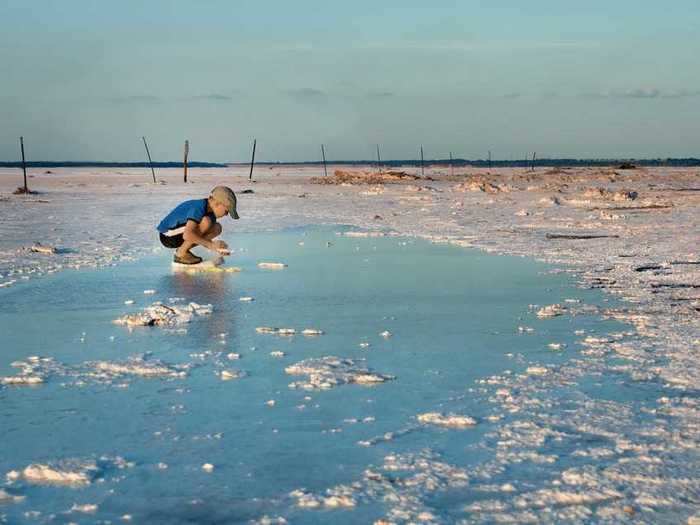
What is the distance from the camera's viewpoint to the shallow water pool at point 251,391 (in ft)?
Answer: 9.89

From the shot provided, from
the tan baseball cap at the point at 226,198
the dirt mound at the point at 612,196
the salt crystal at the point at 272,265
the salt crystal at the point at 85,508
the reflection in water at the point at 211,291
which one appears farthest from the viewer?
the dirt mound at the point at 612,196

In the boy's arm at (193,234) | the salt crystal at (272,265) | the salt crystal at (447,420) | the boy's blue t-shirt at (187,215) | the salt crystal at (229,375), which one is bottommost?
the salt crystal at (272,265)

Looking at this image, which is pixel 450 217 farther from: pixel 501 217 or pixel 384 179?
pixel 384 179

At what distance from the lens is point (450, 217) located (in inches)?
765

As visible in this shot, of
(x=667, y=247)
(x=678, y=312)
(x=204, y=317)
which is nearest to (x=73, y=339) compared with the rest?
(x=204, y=317)

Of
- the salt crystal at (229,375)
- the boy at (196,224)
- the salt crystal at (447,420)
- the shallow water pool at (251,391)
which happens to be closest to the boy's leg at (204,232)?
the boy at (196,224)

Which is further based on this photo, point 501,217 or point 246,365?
point 501,217

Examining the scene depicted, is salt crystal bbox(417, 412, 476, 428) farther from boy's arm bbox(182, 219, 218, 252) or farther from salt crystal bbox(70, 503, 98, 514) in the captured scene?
boy's arm bbox(182, 219, 218, 252)

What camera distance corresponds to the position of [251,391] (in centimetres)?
436

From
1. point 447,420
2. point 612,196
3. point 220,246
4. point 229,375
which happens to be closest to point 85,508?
point 447,420

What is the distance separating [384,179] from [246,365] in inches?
1780

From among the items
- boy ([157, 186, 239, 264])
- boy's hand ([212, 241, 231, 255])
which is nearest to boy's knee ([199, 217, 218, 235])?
boy ([157, 186, 239, 264])

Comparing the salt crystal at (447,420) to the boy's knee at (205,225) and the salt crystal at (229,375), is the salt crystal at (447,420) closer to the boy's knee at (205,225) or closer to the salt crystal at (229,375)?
the salt crystal at (229,375)

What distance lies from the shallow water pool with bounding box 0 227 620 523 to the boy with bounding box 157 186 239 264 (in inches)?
51.0
